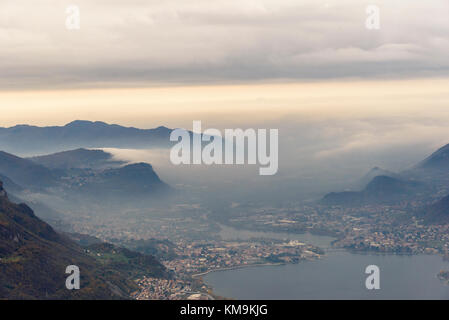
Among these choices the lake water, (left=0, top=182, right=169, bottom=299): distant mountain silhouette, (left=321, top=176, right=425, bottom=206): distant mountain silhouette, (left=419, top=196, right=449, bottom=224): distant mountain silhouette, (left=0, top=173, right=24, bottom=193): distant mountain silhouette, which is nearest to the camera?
(left=0, top=182, right=169, bottom=299): distant mountain silhouette

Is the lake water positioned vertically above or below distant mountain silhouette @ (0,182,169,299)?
below

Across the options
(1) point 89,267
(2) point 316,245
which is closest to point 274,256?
(2) point 316,245

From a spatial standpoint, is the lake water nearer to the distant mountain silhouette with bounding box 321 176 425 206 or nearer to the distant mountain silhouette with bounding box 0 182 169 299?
the distant mountain silhouette with bounding box 0 182 169 299

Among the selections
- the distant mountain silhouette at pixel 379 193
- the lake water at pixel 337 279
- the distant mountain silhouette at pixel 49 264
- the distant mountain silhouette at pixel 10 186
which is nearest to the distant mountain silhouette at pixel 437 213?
the distant mountain silhouette at pixel 379 193

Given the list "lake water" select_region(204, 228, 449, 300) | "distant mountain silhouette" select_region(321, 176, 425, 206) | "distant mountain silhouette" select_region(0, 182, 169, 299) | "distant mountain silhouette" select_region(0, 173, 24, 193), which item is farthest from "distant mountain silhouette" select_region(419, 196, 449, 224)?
"distant mountain silhouette" select_region(0, 173, 24, 193)

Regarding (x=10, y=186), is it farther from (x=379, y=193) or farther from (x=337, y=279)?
(x=379, y=193)

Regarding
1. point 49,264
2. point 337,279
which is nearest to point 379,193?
point 337,279
